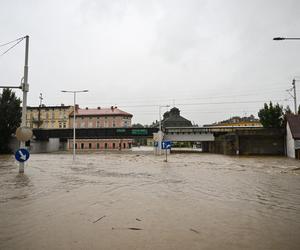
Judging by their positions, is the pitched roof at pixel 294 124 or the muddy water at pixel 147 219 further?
the pitched roof at pixel 294 124

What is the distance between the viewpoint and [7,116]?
56.2 metres

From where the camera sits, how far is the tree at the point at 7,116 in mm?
56219

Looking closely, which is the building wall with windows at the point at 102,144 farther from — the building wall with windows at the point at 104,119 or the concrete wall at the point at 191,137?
the concrete wall at the point at 191,137

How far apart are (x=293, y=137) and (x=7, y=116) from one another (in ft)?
180

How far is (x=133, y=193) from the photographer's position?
1043cm

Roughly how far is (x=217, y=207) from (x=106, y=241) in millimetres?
4248

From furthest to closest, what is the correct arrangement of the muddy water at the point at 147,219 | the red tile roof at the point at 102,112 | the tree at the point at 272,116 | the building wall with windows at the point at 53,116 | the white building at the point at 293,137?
1. the building wall with windows at the point at 53,116
2. the red tile roof at the point at 102,112
3. the tree at the point at 272,116
4. the white building at the point at 293,137
5. the muddy water at the point at 147,219

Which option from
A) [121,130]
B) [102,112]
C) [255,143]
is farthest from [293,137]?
[102,112]

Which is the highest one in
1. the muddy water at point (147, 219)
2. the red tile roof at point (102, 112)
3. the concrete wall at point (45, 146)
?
the red tile roof at point (102, 112)

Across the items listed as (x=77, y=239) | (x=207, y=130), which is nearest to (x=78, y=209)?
(x=77, y=239)

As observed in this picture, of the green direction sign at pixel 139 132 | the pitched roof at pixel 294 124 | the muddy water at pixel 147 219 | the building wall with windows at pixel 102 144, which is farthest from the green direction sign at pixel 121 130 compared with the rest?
the muddy water at pixel 147 219

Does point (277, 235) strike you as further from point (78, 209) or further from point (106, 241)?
point (78, 209)

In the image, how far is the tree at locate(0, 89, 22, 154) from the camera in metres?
56.2

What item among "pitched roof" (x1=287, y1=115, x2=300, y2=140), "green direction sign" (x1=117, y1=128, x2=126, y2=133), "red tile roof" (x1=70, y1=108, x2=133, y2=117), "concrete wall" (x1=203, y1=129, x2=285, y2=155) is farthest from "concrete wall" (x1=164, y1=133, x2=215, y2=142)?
"red tile roof" (x1=70, y1=108, x2=133, y2=117)
